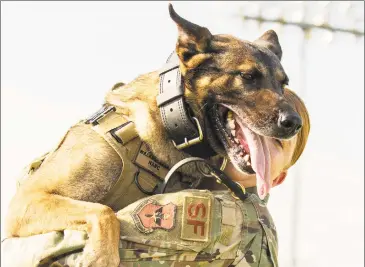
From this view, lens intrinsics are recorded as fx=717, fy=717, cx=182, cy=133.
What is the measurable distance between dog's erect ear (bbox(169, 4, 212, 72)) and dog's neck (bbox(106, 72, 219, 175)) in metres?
0.30

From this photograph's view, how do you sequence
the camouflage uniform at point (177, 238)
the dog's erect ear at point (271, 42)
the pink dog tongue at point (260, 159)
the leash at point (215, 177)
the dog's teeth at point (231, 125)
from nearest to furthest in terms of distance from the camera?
the camouflage uniform at point (177, 238)
the leash at point (215, 177)
the pink dog tongue at point (260, 159)
the dog's teeth at point (231, 125)
the dog's erect ear at point (271, 42)

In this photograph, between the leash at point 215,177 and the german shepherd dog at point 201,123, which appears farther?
the german shepherd dog at point 201,123

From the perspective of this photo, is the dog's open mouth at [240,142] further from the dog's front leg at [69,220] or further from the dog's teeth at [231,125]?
the dog's front leg at [69,220]

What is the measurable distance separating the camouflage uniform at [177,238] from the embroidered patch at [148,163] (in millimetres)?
456

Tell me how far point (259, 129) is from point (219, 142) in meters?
0.29

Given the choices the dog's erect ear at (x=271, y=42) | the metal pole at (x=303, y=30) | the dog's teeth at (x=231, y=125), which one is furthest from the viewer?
the metal pole at (x=303, y=30)

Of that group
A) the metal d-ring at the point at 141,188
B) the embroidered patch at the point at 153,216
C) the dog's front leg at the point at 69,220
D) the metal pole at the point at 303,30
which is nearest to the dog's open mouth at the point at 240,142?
the metal d-ring at the point at 141,188

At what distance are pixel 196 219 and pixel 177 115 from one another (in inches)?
31.8

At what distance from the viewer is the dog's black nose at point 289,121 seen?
4.18m

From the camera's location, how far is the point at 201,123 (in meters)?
4.36

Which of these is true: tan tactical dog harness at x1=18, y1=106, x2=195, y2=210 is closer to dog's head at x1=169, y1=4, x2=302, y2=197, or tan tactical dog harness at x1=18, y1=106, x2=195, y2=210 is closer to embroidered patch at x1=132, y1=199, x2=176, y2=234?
dog's head at x1=169, y1=4, x2=302, y2=197

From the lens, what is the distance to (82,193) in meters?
4.23

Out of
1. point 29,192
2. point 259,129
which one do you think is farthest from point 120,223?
point 259,129

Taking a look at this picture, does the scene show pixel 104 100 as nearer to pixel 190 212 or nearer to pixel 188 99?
pixel 188 99
